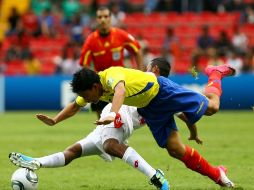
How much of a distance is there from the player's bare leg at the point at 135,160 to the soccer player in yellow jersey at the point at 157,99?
0.32m

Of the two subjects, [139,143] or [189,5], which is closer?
[139,143]

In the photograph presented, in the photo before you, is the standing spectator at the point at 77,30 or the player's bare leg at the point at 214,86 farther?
the standing spectator at the point at 77,30

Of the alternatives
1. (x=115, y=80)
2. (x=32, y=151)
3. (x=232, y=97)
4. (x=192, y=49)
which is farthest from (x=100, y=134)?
(x=192, y=49)

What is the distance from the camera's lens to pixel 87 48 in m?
14.5

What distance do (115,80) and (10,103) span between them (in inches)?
686

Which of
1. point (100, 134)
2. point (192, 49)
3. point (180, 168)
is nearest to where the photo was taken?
point (100, 134)

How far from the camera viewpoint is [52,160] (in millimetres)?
9641

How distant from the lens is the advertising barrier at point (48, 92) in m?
24.6

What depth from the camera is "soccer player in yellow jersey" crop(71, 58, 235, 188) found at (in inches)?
346

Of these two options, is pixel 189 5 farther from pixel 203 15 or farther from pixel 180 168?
pixel 180 168

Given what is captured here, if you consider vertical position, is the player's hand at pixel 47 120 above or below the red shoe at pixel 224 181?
above

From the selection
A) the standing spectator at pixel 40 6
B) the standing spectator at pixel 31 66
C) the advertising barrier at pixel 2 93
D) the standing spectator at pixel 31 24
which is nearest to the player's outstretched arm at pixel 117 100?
the advertising barrier at pixel 2 93

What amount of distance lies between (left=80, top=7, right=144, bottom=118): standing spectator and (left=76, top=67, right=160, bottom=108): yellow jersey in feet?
17.2

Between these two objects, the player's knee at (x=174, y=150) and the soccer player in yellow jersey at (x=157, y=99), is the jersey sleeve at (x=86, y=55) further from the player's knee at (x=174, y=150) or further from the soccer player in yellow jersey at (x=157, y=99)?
the player's knee at (x=174, y=150)
